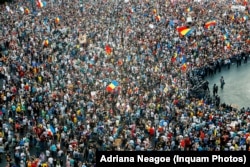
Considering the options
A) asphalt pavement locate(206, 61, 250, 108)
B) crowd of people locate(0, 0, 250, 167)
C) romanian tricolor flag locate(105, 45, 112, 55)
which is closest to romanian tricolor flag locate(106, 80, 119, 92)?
crowd of people locate(0, 0, 250, 167)

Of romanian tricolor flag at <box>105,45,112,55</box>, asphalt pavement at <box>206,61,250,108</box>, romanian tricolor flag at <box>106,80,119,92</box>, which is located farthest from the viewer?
romanian tricolor flag at <box>105,45,112,55</box>

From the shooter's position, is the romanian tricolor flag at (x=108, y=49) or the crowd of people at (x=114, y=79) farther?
the romanian tricolor flag at (x=108, y=49)

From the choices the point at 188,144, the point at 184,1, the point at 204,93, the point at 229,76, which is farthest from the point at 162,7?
the point at 188,144

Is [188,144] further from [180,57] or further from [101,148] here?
[180,57]

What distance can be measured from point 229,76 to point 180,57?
4.37 meters

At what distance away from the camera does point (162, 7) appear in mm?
53406

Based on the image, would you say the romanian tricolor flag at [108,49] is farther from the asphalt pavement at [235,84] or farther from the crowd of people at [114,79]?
the asphalt pavement at [235,84]

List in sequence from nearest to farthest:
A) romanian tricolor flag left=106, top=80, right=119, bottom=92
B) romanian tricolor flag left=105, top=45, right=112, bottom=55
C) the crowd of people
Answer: the crowd of people → romanian tricolor flag left=106, top=80, right=119, bottom=92 → romanian tricolor flag left=105, top=45, right=112, bottom=55

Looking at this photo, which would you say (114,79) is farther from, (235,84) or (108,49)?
(235,84)

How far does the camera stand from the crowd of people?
2733 centimetres

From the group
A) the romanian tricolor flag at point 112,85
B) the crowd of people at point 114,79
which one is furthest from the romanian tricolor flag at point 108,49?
the romanian tricolor flag at point 112,85

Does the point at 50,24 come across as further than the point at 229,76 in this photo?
Yes

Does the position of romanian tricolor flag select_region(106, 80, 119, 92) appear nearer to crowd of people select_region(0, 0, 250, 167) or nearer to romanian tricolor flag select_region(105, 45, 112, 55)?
crowd of people select_region(0, 0, 250, 167)

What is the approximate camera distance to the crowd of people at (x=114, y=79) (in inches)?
1076
